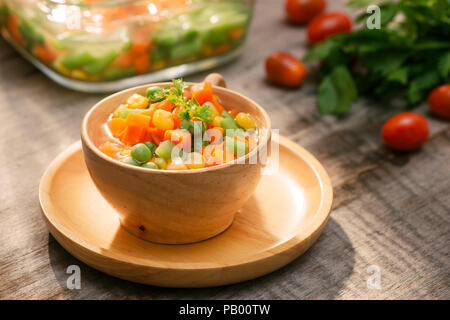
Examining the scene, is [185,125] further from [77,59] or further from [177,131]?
[77,59]

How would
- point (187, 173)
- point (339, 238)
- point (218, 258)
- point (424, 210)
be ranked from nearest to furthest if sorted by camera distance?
point (187, 173)
point (218, 258)
point (339, 238)
point (424, 210)

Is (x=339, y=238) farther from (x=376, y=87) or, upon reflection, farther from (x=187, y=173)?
(x=376, y=87)

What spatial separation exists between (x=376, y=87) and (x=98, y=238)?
1332 mm

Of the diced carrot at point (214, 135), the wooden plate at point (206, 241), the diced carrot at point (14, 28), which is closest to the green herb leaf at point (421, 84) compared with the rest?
the wooden plate at point (206, 241)

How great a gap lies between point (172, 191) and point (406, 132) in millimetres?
938

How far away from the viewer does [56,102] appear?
204 centimetres

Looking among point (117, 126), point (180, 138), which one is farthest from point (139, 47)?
point (180, 138)

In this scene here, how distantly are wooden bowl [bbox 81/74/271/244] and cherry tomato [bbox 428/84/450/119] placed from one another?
0.95 meters

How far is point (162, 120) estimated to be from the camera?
46.7 inches

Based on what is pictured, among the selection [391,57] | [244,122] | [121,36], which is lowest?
[391,57]

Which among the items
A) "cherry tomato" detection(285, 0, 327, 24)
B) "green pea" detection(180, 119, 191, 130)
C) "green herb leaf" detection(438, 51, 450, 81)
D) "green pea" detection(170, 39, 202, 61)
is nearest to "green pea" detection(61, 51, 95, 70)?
"green pea" detection(170, 39, 202, 61)

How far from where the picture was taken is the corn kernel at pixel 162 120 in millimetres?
1185

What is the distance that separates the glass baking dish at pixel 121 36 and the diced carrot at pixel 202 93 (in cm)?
75

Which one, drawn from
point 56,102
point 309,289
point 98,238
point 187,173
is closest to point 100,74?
point 56,102
